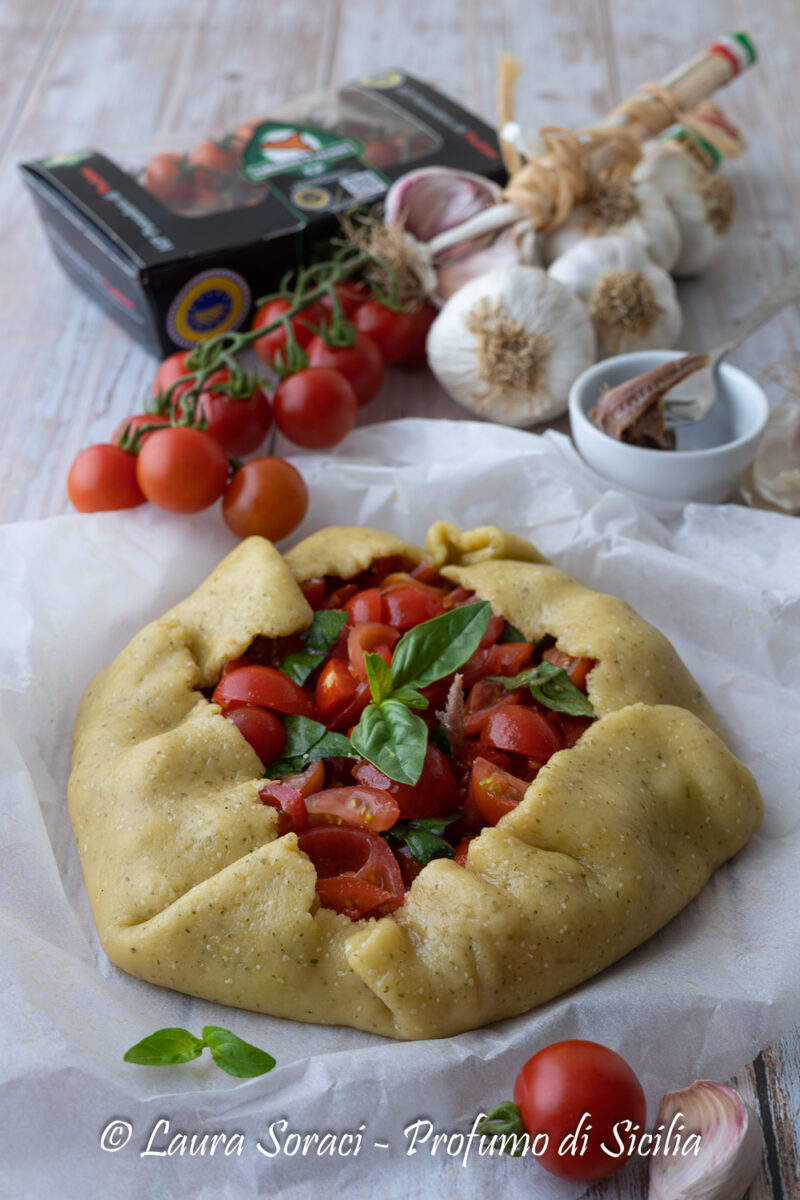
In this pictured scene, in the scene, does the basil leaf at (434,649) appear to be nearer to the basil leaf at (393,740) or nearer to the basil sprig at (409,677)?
the basil sprig at (409,677)

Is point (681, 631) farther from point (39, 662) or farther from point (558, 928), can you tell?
point (39, 662)

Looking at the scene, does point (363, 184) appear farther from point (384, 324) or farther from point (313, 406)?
point (313, 406)

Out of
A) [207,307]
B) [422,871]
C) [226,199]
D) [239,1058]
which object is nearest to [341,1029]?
[239,1058]

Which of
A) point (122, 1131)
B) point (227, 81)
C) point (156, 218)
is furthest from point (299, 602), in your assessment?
point (227, 81)

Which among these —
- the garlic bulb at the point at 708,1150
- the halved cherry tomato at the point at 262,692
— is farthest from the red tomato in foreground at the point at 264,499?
the garlic bulb at the point at 708,1150

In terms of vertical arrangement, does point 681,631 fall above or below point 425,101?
below

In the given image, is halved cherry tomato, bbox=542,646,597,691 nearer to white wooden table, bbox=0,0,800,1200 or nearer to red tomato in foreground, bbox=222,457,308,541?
red tomato in foreground, bbox=222,457,308,541

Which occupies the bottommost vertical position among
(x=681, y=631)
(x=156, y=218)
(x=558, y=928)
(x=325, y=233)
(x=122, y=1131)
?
(x=681, y=631)

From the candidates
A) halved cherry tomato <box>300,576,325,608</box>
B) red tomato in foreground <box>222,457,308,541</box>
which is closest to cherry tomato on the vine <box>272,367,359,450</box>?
red tomato in foreground <box>222,457,308,541</box>
